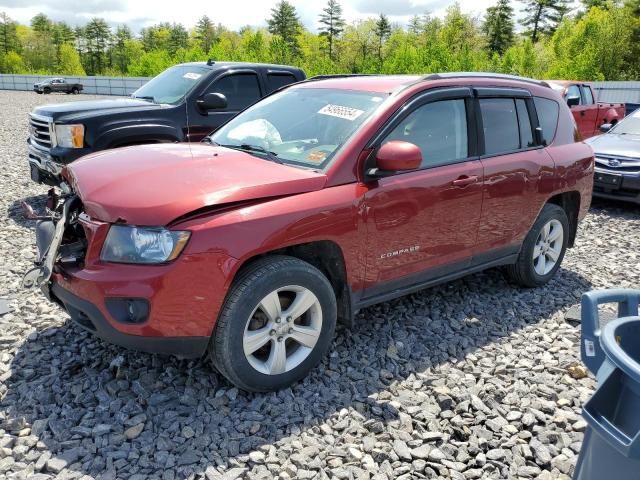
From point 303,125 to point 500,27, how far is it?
67390 mm

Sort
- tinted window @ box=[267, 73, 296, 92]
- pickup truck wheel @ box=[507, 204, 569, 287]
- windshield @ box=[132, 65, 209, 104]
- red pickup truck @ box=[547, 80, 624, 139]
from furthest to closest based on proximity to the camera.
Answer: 1. red pickup truck @ box=[547, 80, 624, 139]
2. tinted window @ box=[267, 73, 296, 92]
3. windshield @ box=[132, 65, 209, 104]
4. pickup truck wheel @ box=[507, 204, 569, 287]

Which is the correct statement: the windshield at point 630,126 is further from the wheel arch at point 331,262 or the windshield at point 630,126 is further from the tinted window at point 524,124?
the wheel arch at point 331,262

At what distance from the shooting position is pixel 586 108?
1316 cm

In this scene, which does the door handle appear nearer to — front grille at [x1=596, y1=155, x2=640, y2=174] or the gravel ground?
the gravel ground

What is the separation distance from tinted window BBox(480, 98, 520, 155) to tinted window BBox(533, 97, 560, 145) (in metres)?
0.36

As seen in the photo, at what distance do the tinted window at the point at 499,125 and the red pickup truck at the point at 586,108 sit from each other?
9014 millimetres

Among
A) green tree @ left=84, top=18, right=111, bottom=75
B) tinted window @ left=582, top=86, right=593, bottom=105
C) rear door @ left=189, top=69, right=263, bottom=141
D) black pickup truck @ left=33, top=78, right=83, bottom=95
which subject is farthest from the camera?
green tree @ left=84, top=18, right=111, bottom=75

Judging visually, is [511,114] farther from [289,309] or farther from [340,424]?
[340,424]

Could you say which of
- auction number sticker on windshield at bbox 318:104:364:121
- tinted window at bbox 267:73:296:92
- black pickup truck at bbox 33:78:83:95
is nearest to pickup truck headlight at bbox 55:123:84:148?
tinted window at bbox 267:73:296:92

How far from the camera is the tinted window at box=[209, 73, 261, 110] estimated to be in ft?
25.8

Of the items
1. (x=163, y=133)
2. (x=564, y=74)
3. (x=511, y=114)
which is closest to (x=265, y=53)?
(x=564, y=74)

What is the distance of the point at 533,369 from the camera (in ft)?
12.3

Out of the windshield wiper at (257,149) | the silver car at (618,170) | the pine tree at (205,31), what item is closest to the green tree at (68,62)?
the pine tree at (205,31)

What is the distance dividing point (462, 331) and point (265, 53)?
3995 centimetres
